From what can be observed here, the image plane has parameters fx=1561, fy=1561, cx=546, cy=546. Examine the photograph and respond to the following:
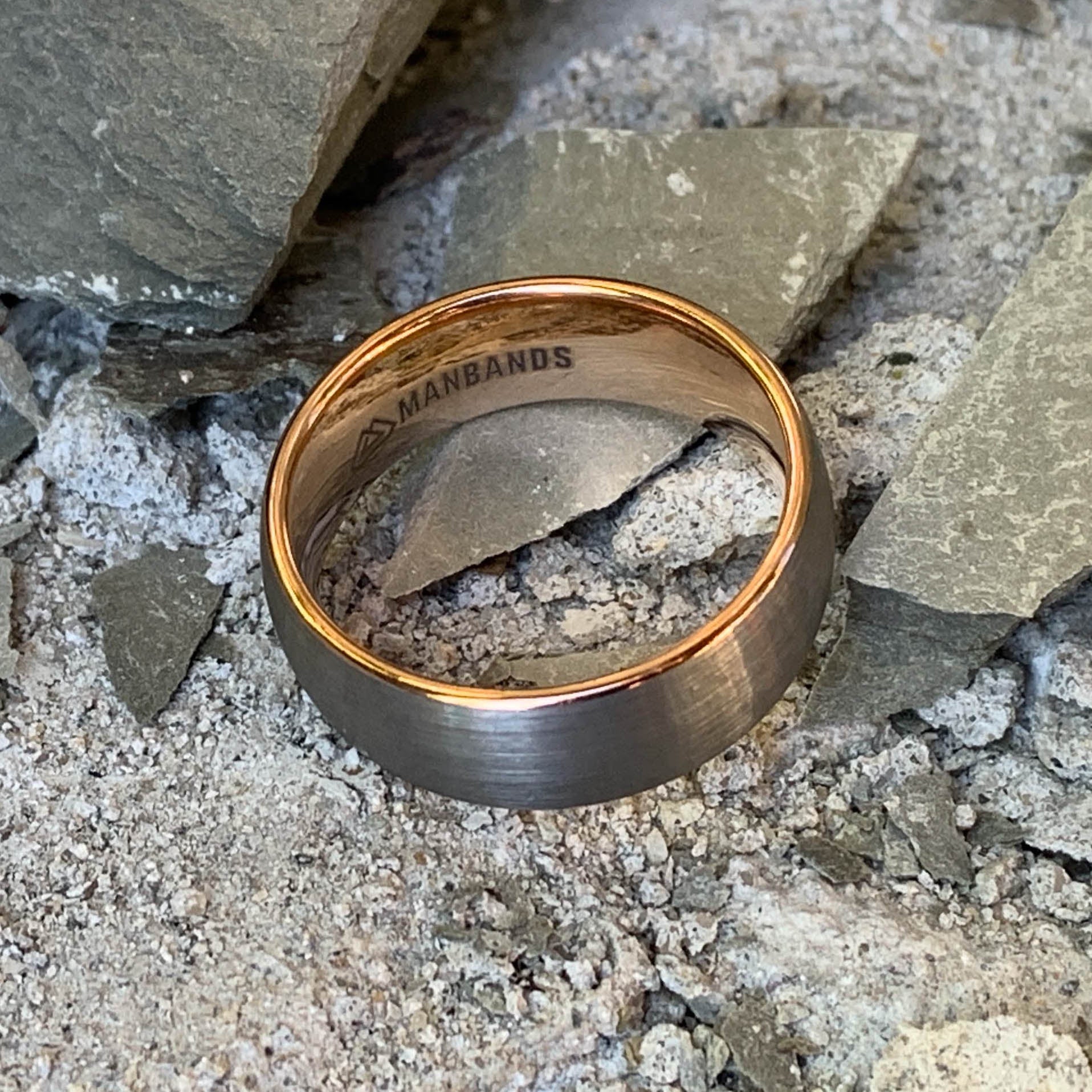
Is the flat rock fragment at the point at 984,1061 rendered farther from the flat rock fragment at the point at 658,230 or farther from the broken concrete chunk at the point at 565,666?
the flat rock fragment at the point at 658,230

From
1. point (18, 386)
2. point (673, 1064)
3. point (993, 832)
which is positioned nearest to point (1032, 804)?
point (993, 832)

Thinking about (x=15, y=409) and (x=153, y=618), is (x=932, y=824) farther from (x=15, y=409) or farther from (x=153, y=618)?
(x=15, y=409)

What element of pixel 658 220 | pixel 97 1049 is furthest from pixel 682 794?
pixel 658 220

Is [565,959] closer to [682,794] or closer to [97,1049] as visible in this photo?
[682,794]

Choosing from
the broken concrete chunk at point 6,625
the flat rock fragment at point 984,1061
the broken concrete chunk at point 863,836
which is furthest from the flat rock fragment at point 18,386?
the flat rock fragment at point 984,1061

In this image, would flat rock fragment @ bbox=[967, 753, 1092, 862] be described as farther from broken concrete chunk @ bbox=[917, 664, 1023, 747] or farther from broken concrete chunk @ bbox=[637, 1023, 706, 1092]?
broken concrete chunk @ bbox=[637, 1023, 706, 1092]

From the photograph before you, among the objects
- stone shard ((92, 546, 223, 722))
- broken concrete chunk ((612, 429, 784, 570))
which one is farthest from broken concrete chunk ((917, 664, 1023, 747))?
stone shard ((92, 546, 223, 722))
